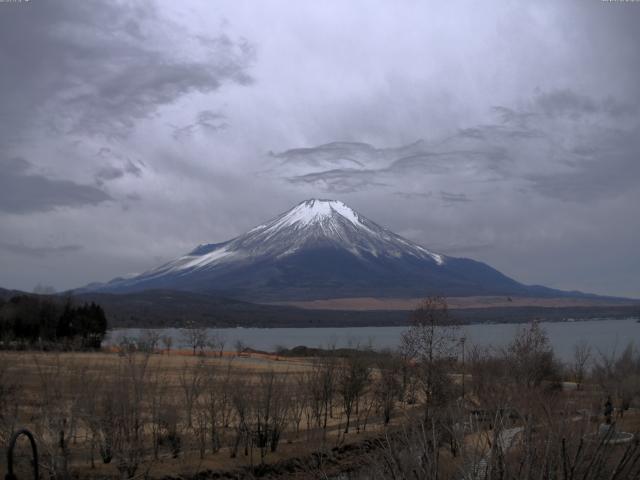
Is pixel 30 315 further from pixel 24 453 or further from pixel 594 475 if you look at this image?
pixel 594 475

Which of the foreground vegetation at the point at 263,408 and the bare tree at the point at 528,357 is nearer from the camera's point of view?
the foreground vegetation at the point at 263,408

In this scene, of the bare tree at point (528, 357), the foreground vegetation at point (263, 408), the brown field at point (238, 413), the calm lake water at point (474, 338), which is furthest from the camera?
the calm lake water at point (474, 338)

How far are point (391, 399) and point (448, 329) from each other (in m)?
5.80

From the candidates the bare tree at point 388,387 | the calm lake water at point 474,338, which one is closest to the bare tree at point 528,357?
the bare tree at point 388,387

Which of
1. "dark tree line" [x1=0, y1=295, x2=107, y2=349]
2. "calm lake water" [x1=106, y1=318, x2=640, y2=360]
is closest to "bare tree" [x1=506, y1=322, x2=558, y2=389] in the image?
"calm lake water" [x1=106, y1=318, x2=640, y2=360]

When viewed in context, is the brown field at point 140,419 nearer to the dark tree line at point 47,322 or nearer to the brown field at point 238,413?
the brown field at point 238,413

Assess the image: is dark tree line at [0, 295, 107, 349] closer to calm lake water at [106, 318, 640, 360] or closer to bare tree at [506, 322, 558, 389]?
calm lake water at [106, 318, 640, 360]

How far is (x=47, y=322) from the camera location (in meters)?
82.4

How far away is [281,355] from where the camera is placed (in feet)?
291

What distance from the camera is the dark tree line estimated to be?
78.8 meters

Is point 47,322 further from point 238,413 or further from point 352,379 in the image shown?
point 238,413

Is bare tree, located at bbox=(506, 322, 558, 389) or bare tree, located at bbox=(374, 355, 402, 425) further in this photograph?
bare tree, located at bbox=(374, 355, 402, 425)

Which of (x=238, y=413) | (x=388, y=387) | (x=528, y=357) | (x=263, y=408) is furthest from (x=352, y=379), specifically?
(x=238, y=413)

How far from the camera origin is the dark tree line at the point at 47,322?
78750mm
